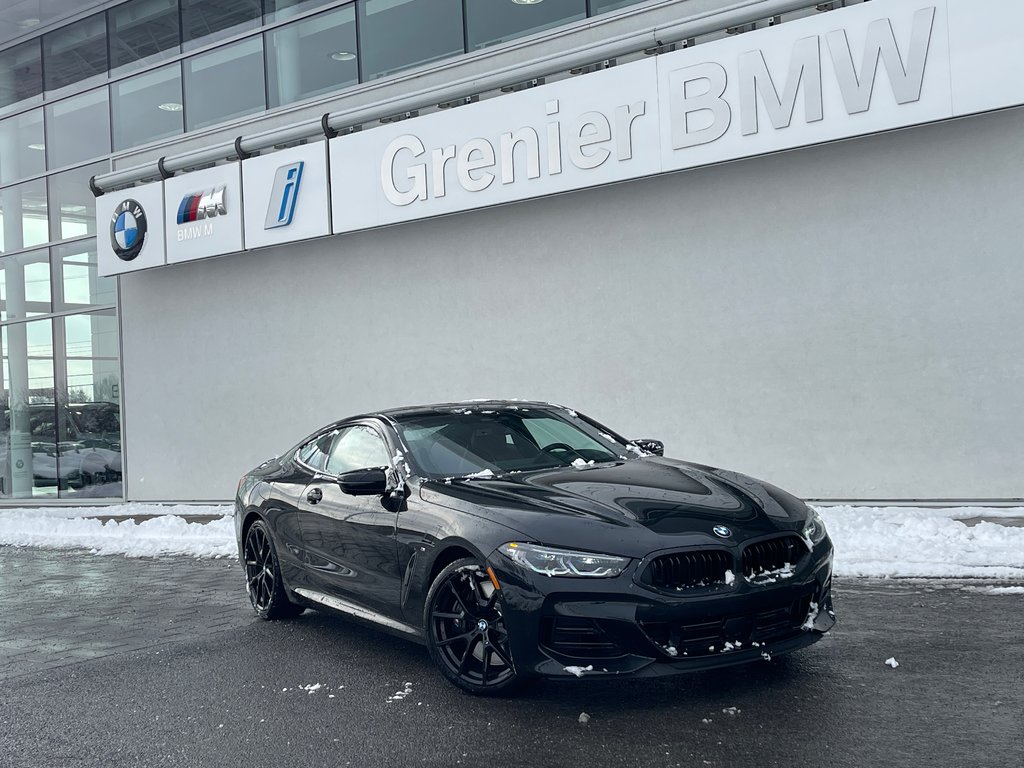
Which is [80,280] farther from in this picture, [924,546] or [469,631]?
[469,631]

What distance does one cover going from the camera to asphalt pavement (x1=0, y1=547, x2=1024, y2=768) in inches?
176

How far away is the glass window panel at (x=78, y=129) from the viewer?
20125 millimetres

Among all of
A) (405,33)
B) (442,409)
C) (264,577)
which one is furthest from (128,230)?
(442,409)

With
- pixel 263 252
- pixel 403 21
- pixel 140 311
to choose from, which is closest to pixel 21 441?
pixel 140 311

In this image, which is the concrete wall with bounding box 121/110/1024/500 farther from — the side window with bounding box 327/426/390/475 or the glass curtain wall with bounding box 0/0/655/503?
the side window with bounding box 327/426/390/475

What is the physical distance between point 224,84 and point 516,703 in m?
15.6

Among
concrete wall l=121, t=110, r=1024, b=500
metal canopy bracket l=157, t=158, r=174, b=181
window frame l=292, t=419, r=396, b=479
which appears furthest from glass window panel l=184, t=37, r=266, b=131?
window frame l=292, t=419, r=396, b=479

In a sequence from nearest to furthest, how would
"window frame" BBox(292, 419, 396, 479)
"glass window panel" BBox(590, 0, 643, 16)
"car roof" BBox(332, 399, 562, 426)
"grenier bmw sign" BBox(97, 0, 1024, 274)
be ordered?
"window frame" BBox(292, 419, 396, 479) → "car roof" BBox(332, 399, 562, 426) → "grenier bmw sign" BBox(97, 0, 1024, 274) → "glass window panel" BBox(590, 0, 643, 16)

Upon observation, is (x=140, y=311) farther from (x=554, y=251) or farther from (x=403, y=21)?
(x=554, y=251)

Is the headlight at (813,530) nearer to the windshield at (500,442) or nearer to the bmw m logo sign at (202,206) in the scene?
the windshield at (500,442)

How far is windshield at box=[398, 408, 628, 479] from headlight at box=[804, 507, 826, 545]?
1.33 metres

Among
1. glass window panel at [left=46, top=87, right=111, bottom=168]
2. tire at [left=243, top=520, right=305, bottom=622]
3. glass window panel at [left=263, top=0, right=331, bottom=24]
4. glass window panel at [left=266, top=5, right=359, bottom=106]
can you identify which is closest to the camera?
tire at [left=243, top=520, right=305, bottom=622]

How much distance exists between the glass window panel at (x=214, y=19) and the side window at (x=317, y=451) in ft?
41.1

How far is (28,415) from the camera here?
21.1 m
